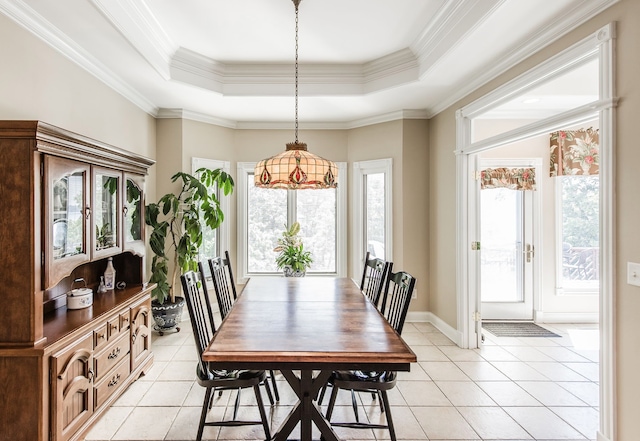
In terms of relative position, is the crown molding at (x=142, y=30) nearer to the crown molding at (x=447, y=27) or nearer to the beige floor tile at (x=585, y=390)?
the crown molding at (x=447, y=27)

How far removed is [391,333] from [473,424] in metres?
1.10

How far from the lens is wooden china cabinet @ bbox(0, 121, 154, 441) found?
1795 mm

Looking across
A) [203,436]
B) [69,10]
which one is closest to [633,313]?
[203,436]

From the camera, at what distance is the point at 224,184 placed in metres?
4.43

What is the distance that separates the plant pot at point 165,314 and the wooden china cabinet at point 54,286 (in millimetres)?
1190

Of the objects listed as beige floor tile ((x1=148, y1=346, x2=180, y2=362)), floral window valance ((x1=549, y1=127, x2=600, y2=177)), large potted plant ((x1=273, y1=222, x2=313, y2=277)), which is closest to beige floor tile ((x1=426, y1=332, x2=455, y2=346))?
large potted plant ((x1=273, y1=222, x2=313, y2=277))

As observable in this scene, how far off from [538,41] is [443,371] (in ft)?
9.00

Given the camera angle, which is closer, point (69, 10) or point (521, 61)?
point (69, 10)

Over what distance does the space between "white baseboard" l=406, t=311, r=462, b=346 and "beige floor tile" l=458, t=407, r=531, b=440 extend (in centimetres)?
122

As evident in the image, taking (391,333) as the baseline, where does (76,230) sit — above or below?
above

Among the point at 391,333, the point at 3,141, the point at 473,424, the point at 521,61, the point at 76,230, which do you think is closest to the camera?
the point at 3,141

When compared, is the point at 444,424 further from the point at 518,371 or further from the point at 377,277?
the point at 518,371

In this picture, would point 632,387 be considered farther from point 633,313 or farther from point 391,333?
point 391,333

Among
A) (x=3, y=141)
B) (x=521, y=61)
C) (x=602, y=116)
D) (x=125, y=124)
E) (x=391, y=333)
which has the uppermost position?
(x=521, y=61)
